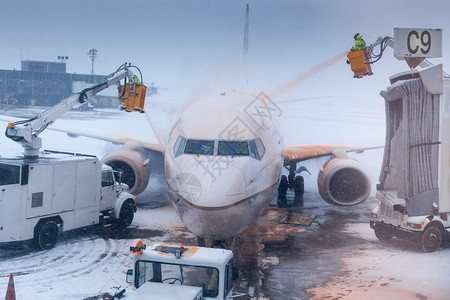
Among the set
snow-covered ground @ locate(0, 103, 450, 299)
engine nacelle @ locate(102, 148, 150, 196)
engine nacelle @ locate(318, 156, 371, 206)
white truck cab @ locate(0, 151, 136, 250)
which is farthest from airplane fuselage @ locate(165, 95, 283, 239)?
engine nacelle @ locate(102, 148, 150, 196)

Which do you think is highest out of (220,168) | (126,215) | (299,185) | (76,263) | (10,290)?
(220,168)

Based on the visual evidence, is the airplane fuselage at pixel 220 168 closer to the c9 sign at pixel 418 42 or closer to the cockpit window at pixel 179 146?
the cockpit window at pixel 179 146

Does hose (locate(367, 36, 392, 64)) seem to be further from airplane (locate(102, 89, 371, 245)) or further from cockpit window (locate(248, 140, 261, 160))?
cockpit window (locate(248, 140, 261, 160))

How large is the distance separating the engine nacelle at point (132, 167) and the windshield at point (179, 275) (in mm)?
10301

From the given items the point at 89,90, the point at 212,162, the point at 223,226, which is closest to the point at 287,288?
the point at 223,226

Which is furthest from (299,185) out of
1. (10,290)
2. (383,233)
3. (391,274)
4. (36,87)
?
(36,87)

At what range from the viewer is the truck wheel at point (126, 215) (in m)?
15.4

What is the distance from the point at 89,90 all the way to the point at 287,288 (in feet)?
30.9

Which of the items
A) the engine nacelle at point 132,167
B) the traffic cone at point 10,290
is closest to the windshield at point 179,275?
the traffic cone at point 10,290

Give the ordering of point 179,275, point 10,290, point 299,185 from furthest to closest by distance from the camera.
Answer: point 299,185 → point 10,290 → point 179,275

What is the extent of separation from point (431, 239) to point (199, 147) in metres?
7.80

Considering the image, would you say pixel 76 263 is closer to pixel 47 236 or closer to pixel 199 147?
pixel 47 236

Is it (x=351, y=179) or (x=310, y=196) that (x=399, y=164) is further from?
(x=310, y=196)

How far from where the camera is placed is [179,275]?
22.4ft
